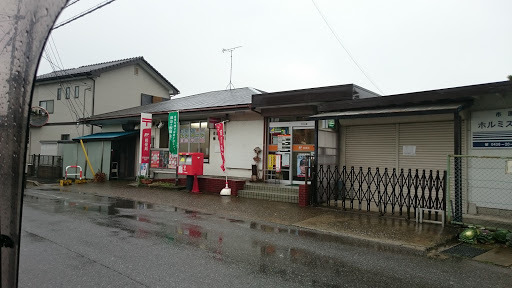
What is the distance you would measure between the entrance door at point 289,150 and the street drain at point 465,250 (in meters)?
6.73

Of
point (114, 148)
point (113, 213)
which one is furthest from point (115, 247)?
point (114, 148)

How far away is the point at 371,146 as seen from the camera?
38.0 feet

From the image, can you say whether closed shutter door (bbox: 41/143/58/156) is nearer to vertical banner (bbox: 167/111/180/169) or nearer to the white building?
the white building

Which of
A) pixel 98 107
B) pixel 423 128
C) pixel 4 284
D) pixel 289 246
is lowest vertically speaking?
pixel 289 246

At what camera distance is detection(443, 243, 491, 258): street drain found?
248 inches

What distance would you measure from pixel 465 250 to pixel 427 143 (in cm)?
458

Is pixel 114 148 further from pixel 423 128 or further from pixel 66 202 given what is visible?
pixel 423 128

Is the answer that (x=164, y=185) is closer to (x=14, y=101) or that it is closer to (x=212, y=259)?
(x=212, y=259)

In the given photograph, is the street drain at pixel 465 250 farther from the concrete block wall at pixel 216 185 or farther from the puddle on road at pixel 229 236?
the concrete block wall at pixel 216 185

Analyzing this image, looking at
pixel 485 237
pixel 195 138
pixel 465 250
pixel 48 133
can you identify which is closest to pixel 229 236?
pixel 465 250

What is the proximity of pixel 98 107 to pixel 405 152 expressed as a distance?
65.5 ft

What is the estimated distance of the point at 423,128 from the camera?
10594 mm

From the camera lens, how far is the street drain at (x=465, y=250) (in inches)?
248

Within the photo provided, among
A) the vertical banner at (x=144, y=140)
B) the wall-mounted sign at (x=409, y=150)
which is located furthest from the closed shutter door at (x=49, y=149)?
the wall-mounted sign at (x=409, y=150)
